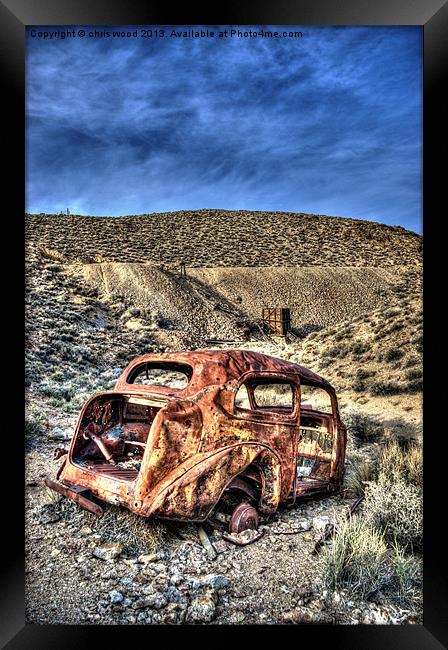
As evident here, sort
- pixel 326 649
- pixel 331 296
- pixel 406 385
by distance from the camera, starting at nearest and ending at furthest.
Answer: pixel 326 649, pixel 406 385, pixel 331 296

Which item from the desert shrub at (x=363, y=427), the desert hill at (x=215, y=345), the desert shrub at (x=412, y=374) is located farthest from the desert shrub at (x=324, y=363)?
the desert shrub at (x=412, y=374)

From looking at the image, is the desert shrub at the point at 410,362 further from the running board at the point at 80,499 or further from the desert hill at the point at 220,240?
the running board at the point at 80,499

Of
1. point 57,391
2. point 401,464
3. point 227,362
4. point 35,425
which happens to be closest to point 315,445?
point 401,464

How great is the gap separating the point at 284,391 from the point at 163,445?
5.31 metres

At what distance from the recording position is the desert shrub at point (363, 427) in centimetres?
512

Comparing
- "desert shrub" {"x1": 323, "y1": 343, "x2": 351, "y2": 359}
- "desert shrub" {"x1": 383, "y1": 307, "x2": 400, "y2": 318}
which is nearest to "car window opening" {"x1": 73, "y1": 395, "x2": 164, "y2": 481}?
"desert shrub" {"x1": 383, "y1": 307, "x2": 400, "y2": 318}

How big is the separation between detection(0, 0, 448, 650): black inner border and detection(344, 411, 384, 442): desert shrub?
73.0 inches

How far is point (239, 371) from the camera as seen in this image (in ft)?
10.3

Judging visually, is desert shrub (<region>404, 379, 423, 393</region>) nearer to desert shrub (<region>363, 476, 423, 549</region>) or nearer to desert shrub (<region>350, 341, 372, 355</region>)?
desert shrub (<region>350, 341, 372, 355</region>)

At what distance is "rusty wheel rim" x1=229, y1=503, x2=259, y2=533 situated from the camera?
3.10 metres

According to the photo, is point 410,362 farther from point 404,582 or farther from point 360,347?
point 404,582
